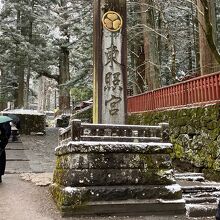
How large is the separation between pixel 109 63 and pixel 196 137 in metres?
3.89

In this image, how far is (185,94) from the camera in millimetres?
11578

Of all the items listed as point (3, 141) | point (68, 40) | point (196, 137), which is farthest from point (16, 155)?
point (68, 40)

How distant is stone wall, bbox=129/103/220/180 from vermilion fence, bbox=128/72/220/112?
273mm

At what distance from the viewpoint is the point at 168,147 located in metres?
7.36

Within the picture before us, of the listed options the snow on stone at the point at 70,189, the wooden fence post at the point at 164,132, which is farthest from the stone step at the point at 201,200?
the snow on stone at the point at 70,189

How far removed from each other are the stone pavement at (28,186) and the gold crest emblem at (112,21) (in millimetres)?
4208

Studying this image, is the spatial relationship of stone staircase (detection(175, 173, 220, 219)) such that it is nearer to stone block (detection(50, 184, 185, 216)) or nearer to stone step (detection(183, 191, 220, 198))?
stone step (detection(183, 191, 220, 198))

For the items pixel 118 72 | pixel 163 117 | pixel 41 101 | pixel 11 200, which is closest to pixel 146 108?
pixel 163 117

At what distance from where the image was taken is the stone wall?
9.69 m

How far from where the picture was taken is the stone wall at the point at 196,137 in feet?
31.8

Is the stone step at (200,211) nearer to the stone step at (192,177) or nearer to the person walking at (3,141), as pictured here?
the stone step at (192,177)

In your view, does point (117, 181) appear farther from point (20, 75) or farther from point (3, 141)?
point (20, 75)

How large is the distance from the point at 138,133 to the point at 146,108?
25.2ft

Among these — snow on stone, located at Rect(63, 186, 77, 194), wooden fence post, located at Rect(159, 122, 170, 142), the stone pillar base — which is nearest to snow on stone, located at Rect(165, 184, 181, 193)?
the stone pillar base
